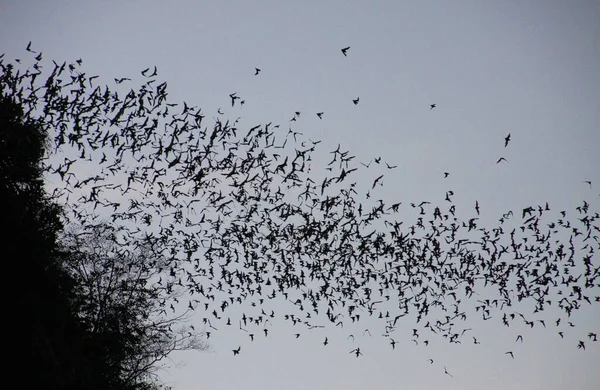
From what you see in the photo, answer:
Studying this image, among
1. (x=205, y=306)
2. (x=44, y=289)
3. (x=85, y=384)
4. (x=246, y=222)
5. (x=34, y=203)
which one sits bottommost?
(x=85, y=384)

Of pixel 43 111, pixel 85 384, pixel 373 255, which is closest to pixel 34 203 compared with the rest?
pixel 43 111

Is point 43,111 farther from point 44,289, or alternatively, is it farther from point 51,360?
point 51,360

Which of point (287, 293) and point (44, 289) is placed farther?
point (44, 289)

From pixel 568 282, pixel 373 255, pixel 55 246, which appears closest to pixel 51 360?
pixel 55 246

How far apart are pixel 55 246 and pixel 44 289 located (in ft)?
5.85

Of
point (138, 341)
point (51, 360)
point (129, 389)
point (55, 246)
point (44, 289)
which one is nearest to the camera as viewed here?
point (51, 360)

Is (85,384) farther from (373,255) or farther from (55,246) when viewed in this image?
(373,255)

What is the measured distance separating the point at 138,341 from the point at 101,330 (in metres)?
1.57

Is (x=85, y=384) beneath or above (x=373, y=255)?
beneath

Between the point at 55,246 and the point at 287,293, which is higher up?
the point at 55,246

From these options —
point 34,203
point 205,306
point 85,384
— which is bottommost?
point 85,384

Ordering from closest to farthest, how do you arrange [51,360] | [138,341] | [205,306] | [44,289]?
[205,306] → [51,360] → [44,289] → [138,341]

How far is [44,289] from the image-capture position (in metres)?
16.4

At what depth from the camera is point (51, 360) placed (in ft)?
50.4
